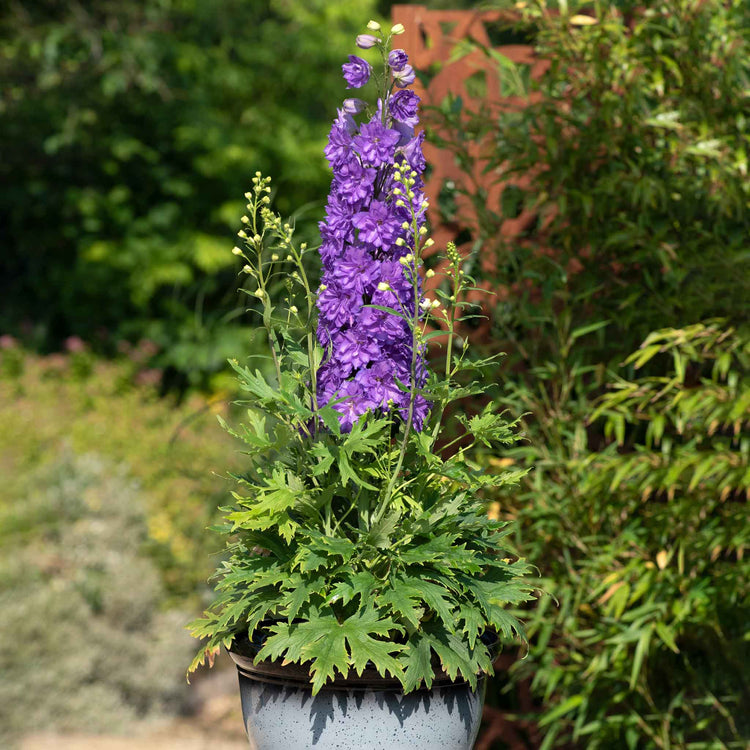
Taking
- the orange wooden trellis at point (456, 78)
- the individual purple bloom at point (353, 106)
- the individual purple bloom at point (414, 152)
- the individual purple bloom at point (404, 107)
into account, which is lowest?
the individual purple bloom at point (414, 152)

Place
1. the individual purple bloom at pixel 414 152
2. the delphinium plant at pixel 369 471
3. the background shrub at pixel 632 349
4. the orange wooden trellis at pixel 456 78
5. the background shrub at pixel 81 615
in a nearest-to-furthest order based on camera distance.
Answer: the delphinium plant at pixel 369 471
the individual purple bloom at pixel 414 152
the background shrub at pixel 632 349
the orange wooden trellis at pixel 456 78
the background shrub at pixel 81 615

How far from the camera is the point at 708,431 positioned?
2.39 meters

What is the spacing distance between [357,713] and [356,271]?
674mm

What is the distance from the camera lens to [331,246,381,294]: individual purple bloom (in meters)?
1.42

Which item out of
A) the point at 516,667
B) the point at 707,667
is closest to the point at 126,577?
the point at 516,667

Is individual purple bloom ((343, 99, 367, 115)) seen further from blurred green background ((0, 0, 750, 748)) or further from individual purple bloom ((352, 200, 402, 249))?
blurred green background ((0, 0, 750, 748))

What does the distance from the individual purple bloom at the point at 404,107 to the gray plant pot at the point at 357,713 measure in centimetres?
88

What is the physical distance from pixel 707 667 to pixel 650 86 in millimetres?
1598

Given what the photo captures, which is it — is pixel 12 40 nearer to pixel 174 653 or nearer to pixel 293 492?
pixel 174 653

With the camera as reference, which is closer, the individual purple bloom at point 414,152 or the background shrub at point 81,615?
the individual purple bloom at point 414,152

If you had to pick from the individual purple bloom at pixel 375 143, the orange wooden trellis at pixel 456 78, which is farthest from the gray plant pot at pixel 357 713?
the orange wooden trellis at pixel 456 78

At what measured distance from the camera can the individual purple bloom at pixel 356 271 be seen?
4.64 feet

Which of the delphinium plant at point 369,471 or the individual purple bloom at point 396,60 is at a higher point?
the individual purple bloom at point 396,60

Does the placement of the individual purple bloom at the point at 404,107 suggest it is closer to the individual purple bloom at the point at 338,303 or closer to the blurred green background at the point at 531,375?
the individual purple bloom at the point at 338,303
